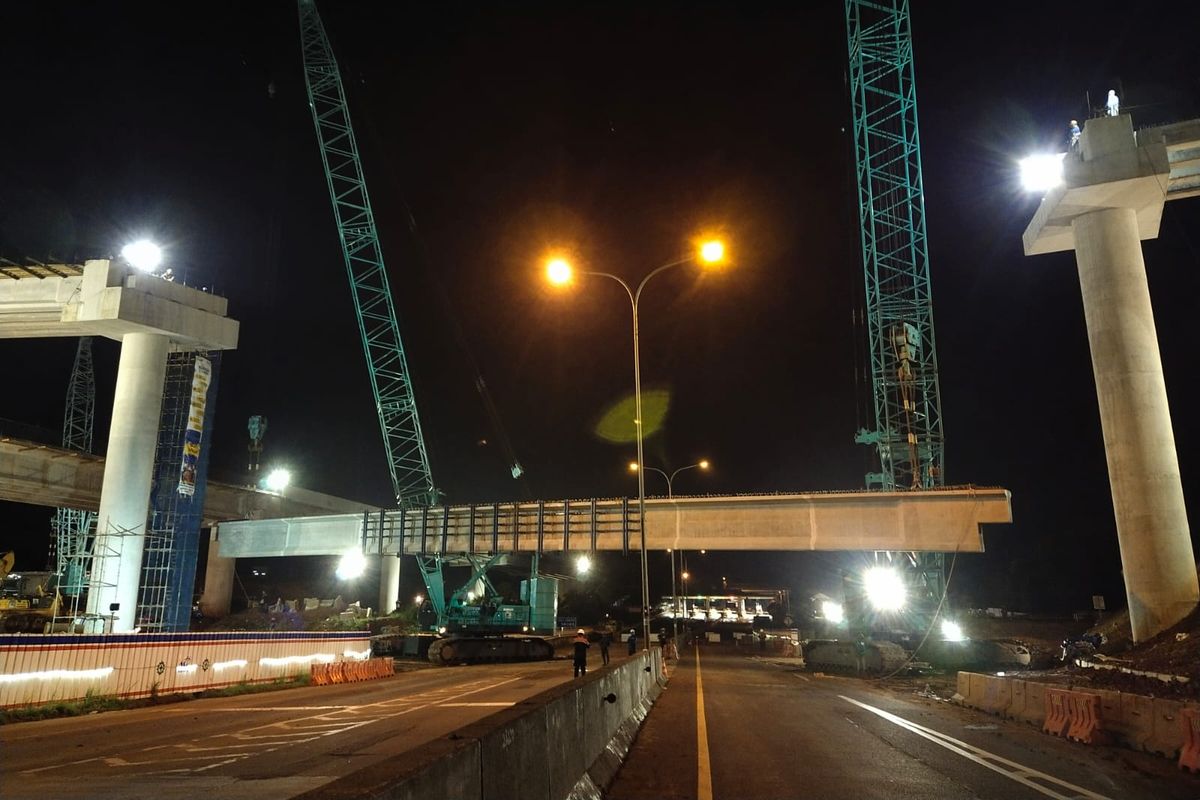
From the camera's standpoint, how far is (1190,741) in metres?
10.1

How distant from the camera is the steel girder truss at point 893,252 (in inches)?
2165

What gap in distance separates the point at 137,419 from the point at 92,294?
605 centimetres

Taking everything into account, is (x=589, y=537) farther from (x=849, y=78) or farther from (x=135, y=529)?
(x=849, y=78)

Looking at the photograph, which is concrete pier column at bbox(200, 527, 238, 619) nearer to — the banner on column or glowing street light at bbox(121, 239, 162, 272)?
the banner on column

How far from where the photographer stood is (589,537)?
135 ft

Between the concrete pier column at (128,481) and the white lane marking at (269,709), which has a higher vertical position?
the concrete pier column at (128,481)

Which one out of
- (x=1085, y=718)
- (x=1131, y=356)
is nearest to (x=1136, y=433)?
(x=1131, y=356)

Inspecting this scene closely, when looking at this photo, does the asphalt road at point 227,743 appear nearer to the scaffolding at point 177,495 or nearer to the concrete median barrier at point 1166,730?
the concrete median barrier at point 1166,730

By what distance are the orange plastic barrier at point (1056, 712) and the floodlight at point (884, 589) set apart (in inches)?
1505

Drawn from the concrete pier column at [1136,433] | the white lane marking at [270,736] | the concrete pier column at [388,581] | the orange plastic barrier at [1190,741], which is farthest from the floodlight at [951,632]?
the concrete pier column at [388,581]

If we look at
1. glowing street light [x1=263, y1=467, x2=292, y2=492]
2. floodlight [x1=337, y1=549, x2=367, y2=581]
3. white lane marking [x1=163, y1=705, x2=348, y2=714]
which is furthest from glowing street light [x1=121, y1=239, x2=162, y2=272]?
glowing street light [x1=263, y1=467, x2=292, y2=492]

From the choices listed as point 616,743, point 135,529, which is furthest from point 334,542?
point 616,743

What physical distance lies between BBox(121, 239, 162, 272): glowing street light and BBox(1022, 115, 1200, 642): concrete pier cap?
130 ft

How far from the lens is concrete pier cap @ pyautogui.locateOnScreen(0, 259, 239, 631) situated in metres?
34.9
